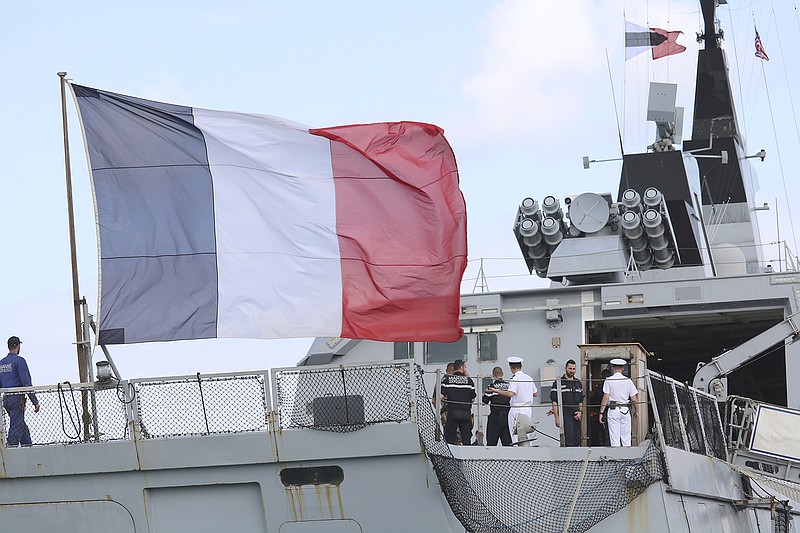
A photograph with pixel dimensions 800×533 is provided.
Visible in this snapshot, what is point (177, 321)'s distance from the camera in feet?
36.3

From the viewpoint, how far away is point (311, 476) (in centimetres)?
1141

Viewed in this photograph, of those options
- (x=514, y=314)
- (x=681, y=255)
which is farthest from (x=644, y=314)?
(x=681, y=255)

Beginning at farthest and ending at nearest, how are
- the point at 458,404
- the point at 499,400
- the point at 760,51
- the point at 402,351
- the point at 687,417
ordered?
the point at 760,51 → the point at 402,351 → the point at 687,417 → the point at 499,400 → the point at 458,404

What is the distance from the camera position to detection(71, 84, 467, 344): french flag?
11148mm

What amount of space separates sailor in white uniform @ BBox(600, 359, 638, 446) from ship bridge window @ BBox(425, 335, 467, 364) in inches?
160

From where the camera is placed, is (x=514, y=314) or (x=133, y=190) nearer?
(x=133, y=190)

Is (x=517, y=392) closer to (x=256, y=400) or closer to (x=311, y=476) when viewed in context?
(x=311, y=476)

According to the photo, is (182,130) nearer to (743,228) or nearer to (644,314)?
(644,314)

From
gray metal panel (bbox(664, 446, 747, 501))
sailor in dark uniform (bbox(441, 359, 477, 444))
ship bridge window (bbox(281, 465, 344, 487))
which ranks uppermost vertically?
sailor in dark uniform (bbox(441, 359, 477, 444))

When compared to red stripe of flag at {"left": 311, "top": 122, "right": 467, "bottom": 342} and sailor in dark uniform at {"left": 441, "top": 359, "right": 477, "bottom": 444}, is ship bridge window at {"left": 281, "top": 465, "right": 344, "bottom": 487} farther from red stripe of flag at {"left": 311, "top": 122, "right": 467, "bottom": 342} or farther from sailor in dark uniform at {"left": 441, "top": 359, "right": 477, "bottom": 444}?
sailor in dark uniform at {"left": 441, "top": 359, "right": 477, "bottom": 444}

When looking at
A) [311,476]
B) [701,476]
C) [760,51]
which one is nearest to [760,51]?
[760,51]

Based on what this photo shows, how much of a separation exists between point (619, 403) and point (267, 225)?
374 cm

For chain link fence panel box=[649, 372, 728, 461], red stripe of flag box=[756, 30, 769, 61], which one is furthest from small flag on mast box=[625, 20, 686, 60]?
chain link fence panel box=[649, 372, 728, 461]

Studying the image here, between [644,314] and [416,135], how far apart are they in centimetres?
525
